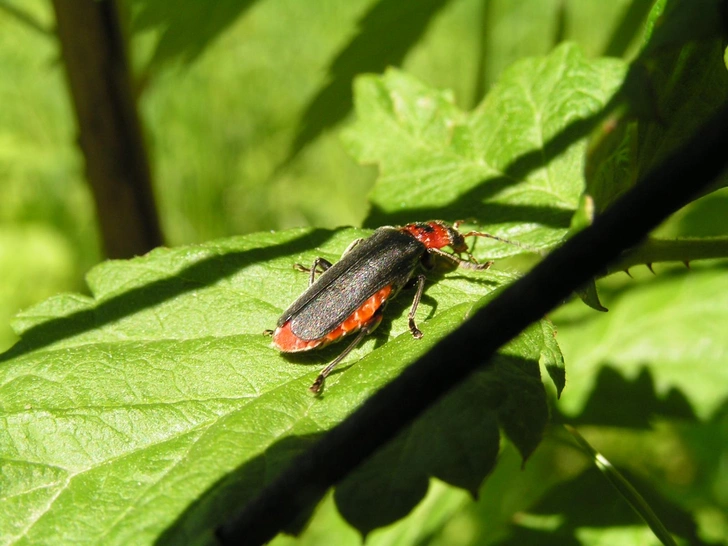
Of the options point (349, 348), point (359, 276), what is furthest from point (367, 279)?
point (349, 348)

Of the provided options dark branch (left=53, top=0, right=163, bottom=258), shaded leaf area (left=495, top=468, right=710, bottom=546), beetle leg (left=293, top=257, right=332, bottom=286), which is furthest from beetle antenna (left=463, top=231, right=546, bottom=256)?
dark branch (left=53, top=0, right=163, bottom=258)

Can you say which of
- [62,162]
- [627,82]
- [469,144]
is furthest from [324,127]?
[62,162]

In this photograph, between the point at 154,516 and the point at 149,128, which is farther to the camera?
the point at 149,128

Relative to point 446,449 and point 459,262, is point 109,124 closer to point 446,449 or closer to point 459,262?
point 459,262

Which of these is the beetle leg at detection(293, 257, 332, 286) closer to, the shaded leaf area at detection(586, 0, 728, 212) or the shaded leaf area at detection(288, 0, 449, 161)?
the shaded leaf area at detection(586, 0, 728, 212)

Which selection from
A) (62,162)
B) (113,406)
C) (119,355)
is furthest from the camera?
(62,162)

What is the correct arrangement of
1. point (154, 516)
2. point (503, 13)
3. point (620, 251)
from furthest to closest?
1. point (503, 13)
2. point (154, 516)
3. point (620, 251)

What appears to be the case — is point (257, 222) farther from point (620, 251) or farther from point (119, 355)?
point (620, 251)
